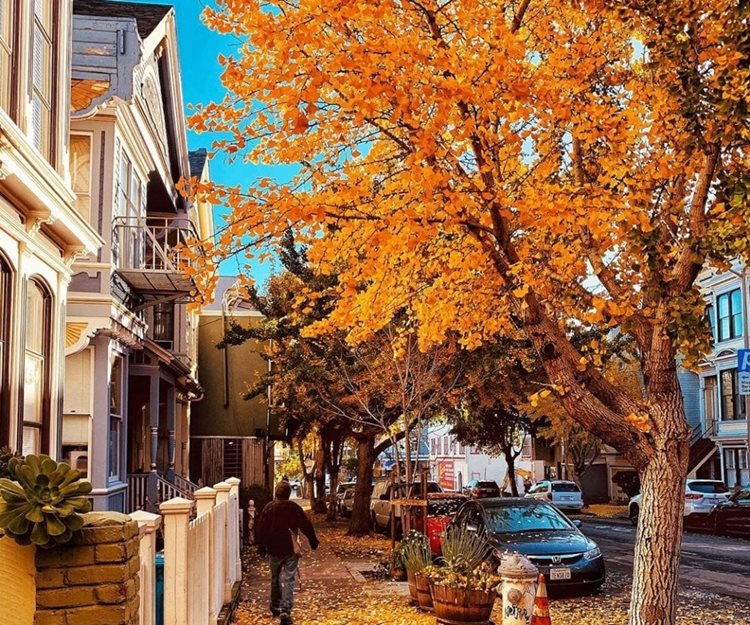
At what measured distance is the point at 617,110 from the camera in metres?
10.2

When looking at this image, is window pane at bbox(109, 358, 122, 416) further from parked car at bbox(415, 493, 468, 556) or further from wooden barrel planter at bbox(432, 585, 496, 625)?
wooden barrel planter at bbox(432, 585, 496, 625)

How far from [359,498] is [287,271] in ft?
24.2

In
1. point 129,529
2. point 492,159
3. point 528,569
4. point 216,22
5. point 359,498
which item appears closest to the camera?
point 129,529

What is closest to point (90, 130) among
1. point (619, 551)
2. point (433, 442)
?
point (619, 551)

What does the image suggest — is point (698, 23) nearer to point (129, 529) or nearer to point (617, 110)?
point (617, 110)

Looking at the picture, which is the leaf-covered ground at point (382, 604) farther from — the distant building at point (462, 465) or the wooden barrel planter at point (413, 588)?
the distant building at point (462, 465)

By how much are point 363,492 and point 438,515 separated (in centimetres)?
811

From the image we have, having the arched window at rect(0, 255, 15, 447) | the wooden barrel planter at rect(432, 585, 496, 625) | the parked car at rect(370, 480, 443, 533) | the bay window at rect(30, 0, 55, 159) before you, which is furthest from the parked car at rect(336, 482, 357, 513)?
the arched window at rect(0, 255, 15, 447)

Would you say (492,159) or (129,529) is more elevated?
(492,159)

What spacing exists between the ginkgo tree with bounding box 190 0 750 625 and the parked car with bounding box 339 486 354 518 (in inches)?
1103

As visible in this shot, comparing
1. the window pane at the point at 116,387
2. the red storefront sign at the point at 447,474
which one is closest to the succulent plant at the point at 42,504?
the window pane at the point at 116,387

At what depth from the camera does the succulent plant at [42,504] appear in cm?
414

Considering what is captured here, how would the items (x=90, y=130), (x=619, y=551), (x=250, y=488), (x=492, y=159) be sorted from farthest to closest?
(x=250, y=488)
(x=619, y=551)
(x=90, y=130)
(x=492, y=159)

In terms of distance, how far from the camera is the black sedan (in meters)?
14.4
